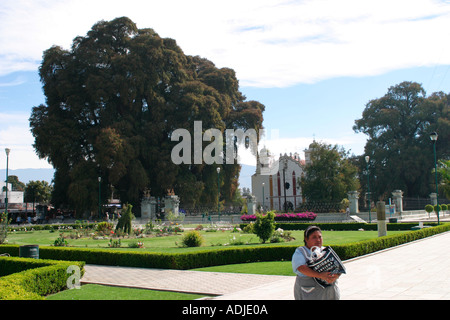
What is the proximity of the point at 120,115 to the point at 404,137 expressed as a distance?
3379cm

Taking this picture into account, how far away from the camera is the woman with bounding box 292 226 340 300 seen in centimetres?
375

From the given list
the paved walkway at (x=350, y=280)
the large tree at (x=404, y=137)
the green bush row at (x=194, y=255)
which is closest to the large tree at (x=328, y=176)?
the large tree at (x=404, y=137)

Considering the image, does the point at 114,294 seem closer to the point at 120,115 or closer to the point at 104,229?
→ the point at 104,229

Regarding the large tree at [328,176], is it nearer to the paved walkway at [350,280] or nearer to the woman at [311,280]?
the paved walkway at [350,280]

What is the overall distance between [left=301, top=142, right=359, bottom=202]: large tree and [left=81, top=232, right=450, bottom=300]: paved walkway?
2712 centimetres

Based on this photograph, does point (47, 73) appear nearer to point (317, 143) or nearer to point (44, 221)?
point (44, 221)

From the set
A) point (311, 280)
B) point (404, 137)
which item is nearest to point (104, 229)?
point (311, 280)

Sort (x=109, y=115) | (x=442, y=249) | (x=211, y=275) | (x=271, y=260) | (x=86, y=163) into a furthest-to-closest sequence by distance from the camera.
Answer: (x=109, y=115) → (x=86, y=163) → (x=442, y=249) → (x=271, y=260) → (x=211, y=275)

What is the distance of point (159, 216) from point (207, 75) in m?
18.1

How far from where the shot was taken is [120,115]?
42031mm

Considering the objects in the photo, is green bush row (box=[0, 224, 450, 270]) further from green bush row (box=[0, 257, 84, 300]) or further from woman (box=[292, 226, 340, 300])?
woman (box=[292, 226, 340, 300])

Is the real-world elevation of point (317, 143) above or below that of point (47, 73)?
below

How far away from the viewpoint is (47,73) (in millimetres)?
40719
